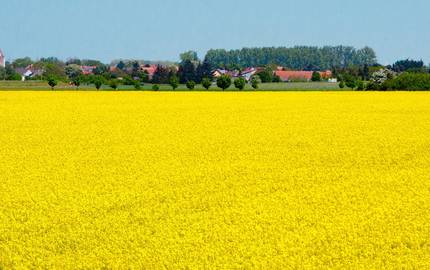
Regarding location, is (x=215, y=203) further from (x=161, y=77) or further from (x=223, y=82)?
(x=161, y=77)

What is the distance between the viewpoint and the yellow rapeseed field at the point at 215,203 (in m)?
6.85

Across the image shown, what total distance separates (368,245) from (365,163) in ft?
22.5

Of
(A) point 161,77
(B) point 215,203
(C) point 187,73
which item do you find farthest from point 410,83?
(C) point 187,73

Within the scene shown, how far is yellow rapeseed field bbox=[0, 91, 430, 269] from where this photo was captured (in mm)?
6848

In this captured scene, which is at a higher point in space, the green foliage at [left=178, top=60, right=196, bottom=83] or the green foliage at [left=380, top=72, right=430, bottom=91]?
Result: the green foliage at [left=380, top=72, right=430, bottom=91]

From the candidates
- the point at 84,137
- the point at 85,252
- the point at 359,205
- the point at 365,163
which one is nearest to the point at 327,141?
the point at 365,163

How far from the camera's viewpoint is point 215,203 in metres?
9.28

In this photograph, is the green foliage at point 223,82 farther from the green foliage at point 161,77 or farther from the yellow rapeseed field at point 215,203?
the yellow rapeseed field at point 215,203

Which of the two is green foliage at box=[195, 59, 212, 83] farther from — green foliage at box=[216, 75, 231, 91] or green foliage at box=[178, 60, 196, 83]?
green foliage at box=[216, 75, 231, 91]

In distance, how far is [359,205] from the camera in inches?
359

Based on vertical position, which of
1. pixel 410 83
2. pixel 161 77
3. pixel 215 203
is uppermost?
pixel 215 203

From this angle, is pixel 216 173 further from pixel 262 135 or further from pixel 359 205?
pixel 262 135

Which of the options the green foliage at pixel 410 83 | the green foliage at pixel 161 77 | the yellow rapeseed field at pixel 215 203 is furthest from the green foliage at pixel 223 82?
the yellow rapeseed field at pixel 215 203

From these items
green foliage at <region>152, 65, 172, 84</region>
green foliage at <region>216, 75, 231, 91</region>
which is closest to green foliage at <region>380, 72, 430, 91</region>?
green foliage at <region>216, 75, 231, 91</region>
